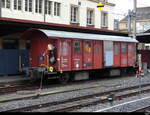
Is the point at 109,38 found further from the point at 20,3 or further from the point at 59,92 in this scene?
the point at 20,3

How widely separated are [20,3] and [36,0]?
6.78 feet

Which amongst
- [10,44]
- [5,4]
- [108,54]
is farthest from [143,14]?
[10,44]

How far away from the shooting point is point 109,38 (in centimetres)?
2030

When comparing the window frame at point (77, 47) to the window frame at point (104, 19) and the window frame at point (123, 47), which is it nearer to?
the window frame at point (123, 47)

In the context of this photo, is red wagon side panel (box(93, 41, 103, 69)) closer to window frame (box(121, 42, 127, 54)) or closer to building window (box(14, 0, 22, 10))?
window frame (box(121, 42, 127, 54))

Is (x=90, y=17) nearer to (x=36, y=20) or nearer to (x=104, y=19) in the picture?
(x=104, y=19)

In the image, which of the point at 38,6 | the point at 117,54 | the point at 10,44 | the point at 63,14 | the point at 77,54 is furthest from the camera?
the point at 63,14

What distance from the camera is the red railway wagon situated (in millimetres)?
16422

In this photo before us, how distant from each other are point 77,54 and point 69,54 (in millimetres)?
745

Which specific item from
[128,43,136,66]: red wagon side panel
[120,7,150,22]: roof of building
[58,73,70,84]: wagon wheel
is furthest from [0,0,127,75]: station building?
[120,7,150,22]: roof of building

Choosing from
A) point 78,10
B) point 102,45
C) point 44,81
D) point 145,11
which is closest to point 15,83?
point 44,81

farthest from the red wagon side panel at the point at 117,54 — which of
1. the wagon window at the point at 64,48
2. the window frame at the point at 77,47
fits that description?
the wagon window at the point at 64,48

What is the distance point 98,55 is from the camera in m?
19.3

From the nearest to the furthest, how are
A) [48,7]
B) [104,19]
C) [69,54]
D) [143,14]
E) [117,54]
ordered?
[69,54], [117,54], [48,7], [104,19], [143,14]
